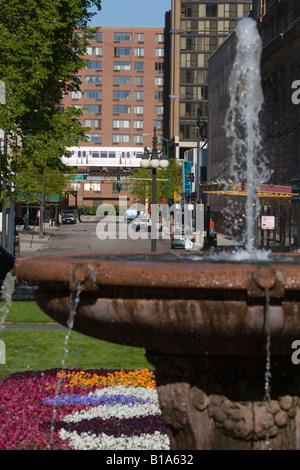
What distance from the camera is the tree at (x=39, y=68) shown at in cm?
2206

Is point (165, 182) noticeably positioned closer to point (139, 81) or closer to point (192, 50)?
point (192, 50)

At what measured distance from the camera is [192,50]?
390ft

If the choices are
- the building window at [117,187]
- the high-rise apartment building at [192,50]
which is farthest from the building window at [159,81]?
the building window at [117,187]

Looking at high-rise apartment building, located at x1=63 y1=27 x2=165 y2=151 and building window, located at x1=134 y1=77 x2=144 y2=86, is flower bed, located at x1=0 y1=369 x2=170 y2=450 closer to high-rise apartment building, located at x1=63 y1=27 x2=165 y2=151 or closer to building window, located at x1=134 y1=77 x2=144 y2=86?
high-rise apartment building, located at x1=63 y1=27 x2=165 y2=151

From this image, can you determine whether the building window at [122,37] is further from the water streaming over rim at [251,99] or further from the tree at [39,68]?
the water streaming over rim at [251,99]

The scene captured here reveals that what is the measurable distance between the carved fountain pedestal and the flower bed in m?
1.92

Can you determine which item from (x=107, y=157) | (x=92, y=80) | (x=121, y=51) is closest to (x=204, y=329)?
(x=107, y=157)

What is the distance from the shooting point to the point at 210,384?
5.62 meters

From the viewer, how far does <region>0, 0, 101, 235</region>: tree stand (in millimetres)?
22062

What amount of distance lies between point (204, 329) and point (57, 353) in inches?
323

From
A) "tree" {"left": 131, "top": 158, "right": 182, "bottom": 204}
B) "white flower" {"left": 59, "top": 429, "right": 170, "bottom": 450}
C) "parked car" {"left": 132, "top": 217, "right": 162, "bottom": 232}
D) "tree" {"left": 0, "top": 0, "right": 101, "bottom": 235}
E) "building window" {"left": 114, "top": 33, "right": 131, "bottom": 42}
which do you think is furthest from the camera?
"building window" {"left": 114, "top": 33, "right": 131, "bottom": 42}

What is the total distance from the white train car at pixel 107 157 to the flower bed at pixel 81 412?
127765mm

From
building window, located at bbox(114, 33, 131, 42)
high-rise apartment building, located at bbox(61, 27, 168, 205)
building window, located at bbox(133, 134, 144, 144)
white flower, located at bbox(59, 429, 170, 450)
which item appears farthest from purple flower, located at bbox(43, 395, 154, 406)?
building window, located at bbox(114, 33, 131, 42)

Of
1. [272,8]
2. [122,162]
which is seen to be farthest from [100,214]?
[272,8]
